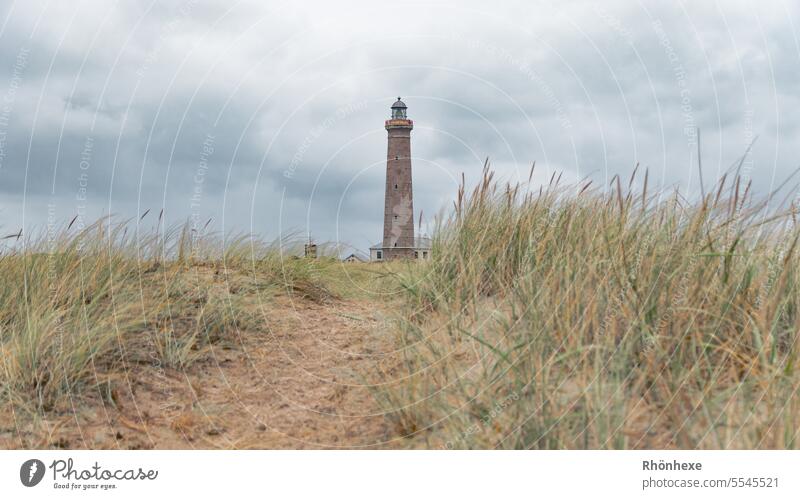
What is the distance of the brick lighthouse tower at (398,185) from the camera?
37906 mm

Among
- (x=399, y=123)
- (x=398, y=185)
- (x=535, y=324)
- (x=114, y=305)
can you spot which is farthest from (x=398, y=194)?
(x=535, y=324)

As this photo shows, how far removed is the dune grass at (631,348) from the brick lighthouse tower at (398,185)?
1282 inches

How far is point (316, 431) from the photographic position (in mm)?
4379

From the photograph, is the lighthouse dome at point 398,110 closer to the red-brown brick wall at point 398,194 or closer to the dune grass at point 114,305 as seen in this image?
the red-brown brick wall at point 398,194

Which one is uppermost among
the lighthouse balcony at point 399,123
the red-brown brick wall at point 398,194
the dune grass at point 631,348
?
the lighthouse balcony at point 399,123

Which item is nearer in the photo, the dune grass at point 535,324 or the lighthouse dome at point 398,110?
the dune grass at point 535,324

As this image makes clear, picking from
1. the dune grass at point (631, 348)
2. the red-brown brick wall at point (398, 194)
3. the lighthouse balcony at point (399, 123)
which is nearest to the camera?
the dune grass at point (631, 348)

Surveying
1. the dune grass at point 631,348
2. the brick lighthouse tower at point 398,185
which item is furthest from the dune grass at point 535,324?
the brick lighthouse tower at point 398,185

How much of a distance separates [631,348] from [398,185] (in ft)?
117

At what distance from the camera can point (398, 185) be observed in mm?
39156

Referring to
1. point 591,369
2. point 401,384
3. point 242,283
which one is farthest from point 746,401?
point 242,283

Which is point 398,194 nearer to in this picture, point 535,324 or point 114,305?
point 114,305

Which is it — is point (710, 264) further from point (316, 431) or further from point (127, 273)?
point (127, 273)

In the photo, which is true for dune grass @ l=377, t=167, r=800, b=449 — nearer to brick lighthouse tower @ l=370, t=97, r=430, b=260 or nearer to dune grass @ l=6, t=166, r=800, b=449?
dune grass @ l=6, t=166, r=800, b=449
